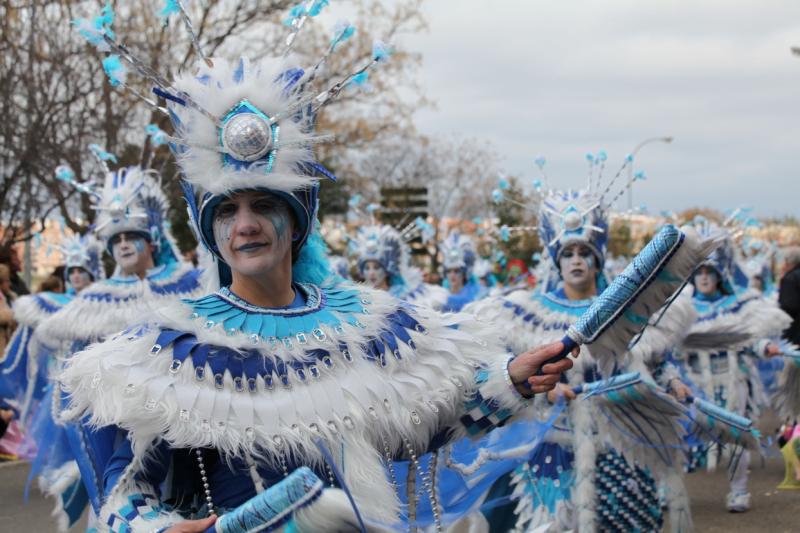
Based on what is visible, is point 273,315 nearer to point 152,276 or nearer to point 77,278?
point 152,276

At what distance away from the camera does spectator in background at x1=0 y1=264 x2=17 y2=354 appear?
10.4 metres

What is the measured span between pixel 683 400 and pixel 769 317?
3.87m

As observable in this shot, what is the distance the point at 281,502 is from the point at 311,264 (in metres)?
1.15

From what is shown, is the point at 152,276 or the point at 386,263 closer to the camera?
the point at 152,276

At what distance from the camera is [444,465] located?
3230 millimetres

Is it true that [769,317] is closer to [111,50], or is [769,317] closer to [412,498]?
[412,498]

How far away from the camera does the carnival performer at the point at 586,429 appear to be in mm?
5254

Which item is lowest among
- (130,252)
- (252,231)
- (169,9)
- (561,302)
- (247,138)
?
(561,302)

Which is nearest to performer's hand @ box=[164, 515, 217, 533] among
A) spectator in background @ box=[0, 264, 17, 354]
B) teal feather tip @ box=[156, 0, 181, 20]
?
teal feather tip @ box=[156, 0, 181, 20]

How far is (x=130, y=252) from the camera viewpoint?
7867mm

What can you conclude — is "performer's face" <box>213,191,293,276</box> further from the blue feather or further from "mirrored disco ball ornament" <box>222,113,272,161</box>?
the blue feather

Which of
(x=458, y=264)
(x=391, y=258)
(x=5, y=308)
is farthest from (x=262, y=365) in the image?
(x=458, y=264)

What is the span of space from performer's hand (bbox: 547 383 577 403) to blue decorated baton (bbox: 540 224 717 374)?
7.21ft

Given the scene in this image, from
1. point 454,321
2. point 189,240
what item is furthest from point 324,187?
point 454,321
